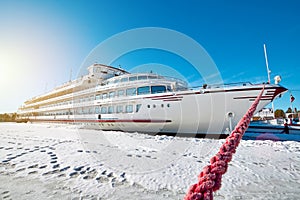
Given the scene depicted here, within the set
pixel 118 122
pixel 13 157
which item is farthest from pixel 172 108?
pixel 13 157

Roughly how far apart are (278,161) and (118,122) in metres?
9.48

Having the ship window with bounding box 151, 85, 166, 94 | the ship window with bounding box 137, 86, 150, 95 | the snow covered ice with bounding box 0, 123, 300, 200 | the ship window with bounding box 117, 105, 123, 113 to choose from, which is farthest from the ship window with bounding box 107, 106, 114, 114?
the snow covered ice with bounding box 0, 123, 300, 200

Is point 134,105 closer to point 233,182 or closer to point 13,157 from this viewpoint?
point 13,157

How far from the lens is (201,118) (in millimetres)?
8492

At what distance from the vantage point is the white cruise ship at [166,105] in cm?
795

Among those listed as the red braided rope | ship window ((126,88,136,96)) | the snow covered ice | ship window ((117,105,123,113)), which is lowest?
the snow covered ice

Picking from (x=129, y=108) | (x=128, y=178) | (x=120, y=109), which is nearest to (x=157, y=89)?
(x=129, y=108)

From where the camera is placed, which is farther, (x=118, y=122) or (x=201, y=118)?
(x=118, y=122)

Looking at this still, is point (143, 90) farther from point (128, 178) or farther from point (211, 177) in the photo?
point (211, 177)

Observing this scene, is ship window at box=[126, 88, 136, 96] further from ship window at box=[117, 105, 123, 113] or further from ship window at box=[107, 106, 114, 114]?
ship window at box=[107, 106, 114, 114]

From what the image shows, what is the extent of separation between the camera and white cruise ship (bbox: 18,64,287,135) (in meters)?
7.95

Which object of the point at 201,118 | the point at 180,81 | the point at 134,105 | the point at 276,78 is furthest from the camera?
the point at 180,81

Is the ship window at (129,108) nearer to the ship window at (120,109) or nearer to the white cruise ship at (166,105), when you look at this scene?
the white cruise ship at (166,105)

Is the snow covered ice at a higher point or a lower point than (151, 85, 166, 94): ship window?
lower
